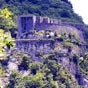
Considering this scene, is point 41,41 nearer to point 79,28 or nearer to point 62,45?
point 62,45

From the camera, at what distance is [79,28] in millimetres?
107562

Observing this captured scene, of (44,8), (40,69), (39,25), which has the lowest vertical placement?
(40,69)

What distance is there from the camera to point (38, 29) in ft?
324

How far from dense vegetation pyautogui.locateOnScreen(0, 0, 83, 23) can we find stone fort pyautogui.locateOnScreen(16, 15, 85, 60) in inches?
525

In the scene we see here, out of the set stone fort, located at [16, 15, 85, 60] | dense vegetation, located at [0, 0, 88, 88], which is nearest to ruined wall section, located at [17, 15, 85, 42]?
stone fort, located at [16, 15, 85, 60]

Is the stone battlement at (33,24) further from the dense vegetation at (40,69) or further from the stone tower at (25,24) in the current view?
the dense vegetation at (40,69)

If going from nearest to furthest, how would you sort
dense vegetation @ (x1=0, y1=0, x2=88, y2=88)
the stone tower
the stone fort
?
dense vegetation @ (x1=0, y1=0, x2=88, y2=88)
the stone fort
the stone tower

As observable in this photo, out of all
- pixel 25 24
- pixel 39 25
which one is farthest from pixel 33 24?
pixel 25 24

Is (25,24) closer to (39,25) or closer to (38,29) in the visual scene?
(39,25)

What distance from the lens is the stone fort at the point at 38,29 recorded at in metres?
93.0

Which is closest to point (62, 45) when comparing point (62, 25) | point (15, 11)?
→ point (62, 25)

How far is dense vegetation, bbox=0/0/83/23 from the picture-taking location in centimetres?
12181

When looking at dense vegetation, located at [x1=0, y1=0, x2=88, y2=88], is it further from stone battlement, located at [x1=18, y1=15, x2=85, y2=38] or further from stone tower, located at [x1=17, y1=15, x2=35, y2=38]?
stone battlement, located at [x1=18, y1=15, x2=85, y2=38]

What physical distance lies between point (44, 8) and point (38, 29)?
2813cm
